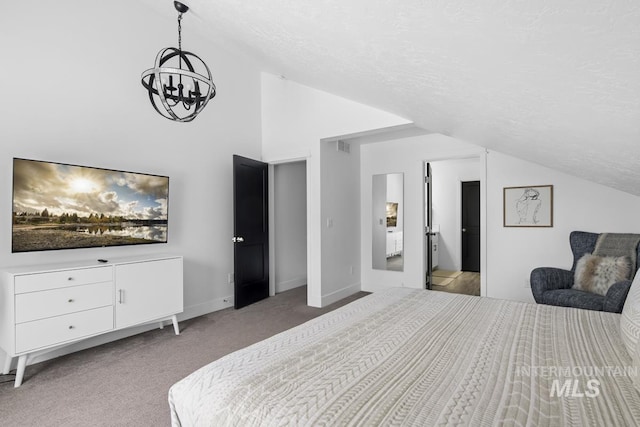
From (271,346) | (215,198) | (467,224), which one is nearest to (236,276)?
(215,198)

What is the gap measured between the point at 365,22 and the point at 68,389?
2.97 meters

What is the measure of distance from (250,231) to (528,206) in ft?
11.6

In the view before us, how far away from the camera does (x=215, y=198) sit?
14.0ft

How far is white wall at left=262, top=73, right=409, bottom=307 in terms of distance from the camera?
4.23m

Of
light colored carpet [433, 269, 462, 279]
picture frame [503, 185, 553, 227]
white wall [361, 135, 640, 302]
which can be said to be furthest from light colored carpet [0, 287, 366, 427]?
light colored carpet [433, 269, 462, 279]

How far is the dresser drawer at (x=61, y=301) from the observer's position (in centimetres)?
237

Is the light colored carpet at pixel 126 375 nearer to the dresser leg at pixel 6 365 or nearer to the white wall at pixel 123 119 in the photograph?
the dresser leg at pixel 6 365

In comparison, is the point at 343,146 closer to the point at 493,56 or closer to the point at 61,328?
the point at 61,328

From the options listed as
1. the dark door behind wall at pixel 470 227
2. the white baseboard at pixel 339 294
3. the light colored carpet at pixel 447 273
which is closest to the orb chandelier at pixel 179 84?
the white baseboard at pixel 339 294

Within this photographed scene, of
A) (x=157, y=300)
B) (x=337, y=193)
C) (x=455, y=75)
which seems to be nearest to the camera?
(x=455, y=75)

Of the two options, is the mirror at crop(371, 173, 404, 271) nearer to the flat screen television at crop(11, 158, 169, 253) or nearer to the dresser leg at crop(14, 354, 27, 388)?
the flat screen television at crop(11, 158, 169, 253)

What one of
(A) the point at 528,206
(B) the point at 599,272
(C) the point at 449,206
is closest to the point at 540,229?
(A) the point at 528,206

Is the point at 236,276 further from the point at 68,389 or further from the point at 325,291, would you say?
the point at 68,389

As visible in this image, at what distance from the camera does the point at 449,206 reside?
6961mm
